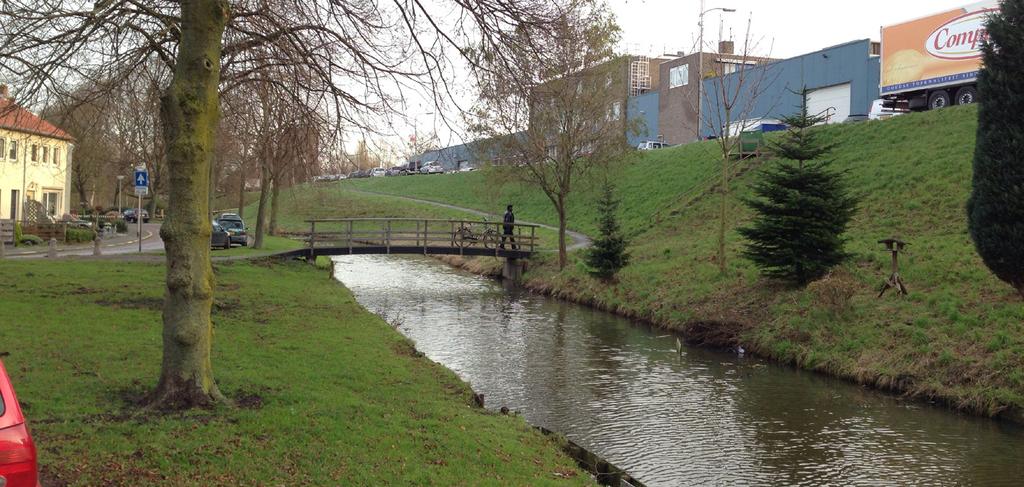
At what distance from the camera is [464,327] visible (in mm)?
21891

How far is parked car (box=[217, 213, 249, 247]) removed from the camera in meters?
36.4

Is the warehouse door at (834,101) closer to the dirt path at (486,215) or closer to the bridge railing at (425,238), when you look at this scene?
the dirt path at (486,215)

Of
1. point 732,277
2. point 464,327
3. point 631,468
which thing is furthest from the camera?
point 732,277

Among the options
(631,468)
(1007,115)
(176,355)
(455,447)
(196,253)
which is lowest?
(631,468)

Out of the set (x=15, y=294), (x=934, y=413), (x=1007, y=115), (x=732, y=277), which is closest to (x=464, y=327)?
(x=732, y=277)

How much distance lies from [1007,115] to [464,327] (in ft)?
42.0

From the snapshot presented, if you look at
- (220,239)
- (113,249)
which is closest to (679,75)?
(220,239)

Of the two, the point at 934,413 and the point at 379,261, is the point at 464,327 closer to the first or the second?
the point at 934,413

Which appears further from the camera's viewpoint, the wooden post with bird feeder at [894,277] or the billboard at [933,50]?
the billboard at [933,50]

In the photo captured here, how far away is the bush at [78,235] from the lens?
3562 centimetres

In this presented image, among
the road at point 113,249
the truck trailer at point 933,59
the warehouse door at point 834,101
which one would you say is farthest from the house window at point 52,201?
the truck trailer at point 933,59

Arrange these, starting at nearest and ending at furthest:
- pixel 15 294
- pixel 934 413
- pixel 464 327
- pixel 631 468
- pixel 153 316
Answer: pixel 631 468 → pixel 934 413 → pixel 153 316 → pixel 15 294 → pixel 464 327

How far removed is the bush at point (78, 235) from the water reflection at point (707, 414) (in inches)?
815

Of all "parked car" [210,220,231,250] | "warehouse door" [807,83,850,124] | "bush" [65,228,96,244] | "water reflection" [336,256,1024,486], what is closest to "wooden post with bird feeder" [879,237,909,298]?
"water reflection" [336,256,1024,486]
